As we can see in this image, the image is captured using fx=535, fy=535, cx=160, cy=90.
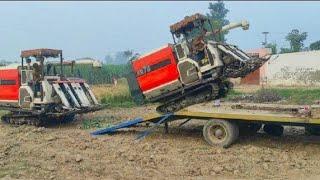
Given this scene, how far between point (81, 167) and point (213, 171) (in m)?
2.35

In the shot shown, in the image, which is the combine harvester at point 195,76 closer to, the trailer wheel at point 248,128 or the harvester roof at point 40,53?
the trailer wheel at point 248,128

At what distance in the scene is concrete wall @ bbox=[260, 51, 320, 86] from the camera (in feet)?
111

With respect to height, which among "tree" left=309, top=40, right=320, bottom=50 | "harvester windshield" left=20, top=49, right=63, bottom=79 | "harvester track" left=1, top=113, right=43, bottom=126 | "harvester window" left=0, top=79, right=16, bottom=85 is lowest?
"harvester track" left=1, top=113, right=43, bottom=126

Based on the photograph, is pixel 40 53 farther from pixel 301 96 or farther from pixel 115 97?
pixel 301 96

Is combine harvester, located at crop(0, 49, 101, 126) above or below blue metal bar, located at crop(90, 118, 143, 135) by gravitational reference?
above

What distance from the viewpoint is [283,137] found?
12.6m

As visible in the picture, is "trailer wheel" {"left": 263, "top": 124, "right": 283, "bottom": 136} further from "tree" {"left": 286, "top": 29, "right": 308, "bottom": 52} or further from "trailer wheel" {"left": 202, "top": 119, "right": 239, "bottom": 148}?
A: "tree" {"left": 286, "top": 29, "right": 308, "bottom": 52}

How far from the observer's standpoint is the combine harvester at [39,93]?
15539 mm

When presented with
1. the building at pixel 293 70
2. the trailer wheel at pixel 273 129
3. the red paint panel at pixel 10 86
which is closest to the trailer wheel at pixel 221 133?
the trailer wheel at pixel 273 129

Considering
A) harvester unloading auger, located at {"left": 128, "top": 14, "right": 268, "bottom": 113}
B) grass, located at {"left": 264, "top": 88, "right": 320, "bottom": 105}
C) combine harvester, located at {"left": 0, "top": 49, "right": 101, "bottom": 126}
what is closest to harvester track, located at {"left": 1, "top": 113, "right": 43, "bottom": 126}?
combine harvester, located at {"left": 0, "top": 49, "right": 101, "bottom": 126}

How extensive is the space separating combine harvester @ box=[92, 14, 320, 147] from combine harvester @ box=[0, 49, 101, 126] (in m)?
3.17

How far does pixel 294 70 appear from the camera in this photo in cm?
3534

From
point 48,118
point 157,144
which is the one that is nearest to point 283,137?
point 157,144

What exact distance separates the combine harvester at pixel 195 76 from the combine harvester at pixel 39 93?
3.17 meters
